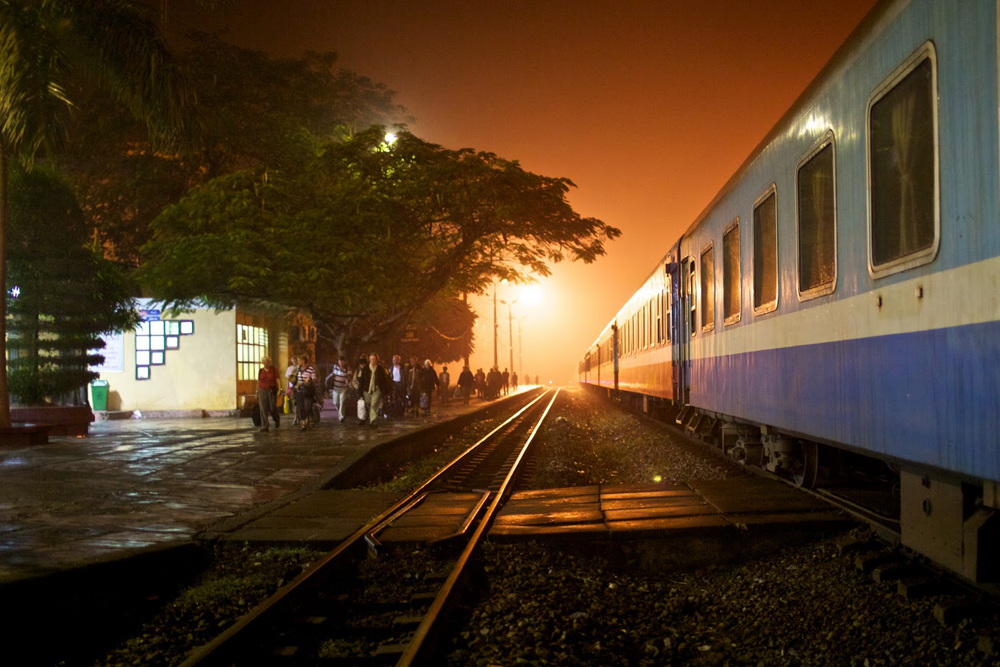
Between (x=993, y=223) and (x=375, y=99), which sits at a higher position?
Result: (x=375, y=99)

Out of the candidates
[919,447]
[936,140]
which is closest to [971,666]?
[919,447]

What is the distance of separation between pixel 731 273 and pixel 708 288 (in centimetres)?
140

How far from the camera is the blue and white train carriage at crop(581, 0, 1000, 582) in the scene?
3.51m

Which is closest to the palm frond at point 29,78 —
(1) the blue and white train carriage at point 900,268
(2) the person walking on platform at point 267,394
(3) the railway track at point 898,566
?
(2) the person walking on platform at point 267,394

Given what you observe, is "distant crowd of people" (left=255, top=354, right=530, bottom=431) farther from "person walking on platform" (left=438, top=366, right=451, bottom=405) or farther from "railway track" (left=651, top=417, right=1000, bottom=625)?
"railway track" (left=651, top=417, right=1000, bottom=625)

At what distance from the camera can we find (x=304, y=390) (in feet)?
62.5

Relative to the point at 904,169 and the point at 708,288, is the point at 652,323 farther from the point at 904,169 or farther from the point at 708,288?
the point at 904,169

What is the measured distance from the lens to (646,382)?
18.0 m

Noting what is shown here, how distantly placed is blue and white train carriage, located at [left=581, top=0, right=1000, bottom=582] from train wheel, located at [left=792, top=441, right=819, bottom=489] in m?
0.03

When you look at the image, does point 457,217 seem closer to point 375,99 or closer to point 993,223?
point 993,223

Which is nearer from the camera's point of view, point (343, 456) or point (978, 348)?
point (978, 348)

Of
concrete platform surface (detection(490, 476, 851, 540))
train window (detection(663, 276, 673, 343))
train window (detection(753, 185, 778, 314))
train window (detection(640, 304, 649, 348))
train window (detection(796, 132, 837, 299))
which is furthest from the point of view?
train window (detection(640, 304, 649, 348))

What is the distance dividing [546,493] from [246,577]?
3.96 m

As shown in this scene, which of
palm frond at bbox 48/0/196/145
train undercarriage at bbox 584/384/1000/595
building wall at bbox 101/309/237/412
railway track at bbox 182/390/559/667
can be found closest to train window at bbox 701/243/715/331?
train undercarriage at bbox 584/384/1000/595
